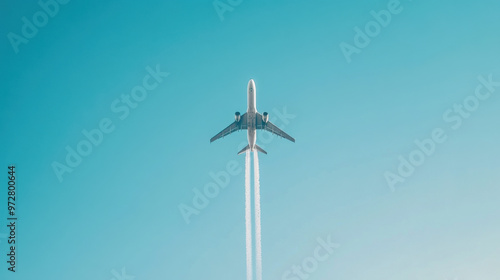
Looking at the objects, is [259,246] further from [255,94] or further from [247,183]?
[255,94]

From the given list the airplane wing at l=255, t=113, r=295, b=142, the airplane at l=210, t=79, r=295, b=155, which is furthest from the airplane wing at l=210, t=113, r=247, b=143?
the airplane wing at l=255, t=113, r=295, b=142

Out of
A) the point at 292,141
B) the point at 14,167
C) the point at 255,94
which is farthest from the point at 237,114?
the point at 14,167

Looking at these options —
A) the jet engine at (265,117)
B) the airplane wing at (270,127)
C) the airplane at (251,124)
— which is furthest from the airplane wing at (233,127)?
the jet engine at (265,117)

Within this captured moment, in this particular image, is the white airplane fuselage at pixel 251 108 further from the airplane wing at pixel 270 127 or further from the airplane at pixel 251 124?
the airplane wing at pixel 270 127

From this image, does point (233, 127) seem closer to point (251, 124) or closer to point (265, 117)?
point (251, 124)

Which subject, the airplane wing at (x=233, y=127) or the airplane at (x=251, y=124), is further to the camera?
the airplane wing at (x=233, y=127)
